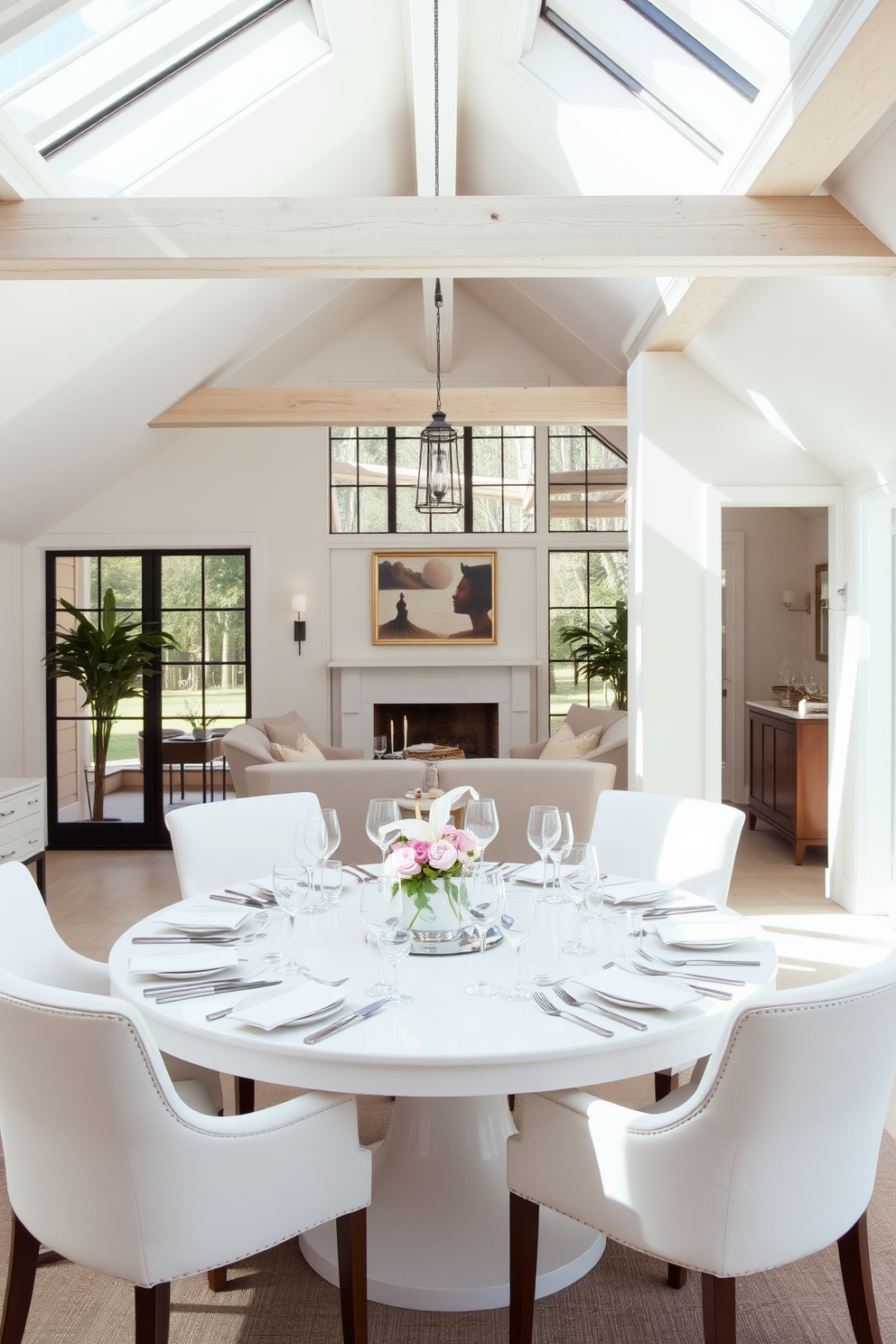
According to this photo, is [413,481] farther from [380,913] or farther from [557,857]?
[380,913]

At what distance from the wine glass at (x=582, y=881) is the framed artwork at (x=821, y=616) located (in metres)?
5.50

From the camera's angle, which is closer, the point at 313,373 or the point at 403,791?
the point at 403,791

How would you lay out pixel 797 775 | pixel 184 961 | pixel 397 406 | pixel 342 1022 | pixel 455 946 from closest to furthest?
pixel 342 1022
pixel 184 961
pixel 455 946
pixel 797 775
pixel 397 406

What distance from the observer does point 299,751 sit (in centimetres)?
607

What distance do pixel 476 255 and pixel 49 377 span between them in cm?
250


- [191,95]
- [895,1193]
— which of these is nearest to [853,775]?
[895,1193]

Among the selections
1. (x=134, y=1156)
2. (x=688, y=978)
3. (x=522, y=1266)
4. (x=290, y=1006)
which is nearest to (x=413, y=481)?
(x=688, y=978)

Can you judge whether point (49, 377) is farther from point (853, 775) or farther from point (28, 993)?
point (853, 775)

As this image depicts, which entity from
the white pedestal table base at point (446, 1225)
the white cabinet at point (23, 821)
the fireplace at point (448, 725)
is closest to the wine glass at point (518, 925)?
the white pedestal table base at point (446, 1225)

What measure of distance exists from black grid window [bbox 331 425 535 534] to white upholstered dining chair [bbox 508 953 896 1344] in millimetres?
6596

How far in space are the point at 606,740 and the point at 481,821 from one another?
3.85 m

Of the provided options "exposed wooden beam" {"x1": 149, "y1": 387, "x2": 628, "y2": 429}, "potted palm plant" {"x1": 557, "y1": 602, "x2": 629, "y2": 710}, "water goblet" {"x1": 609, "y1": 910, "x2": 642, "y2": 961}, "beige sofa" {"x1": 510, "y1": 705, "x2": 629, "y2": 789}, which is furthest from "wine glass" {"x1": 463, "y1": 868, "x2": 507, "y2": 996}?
"potted palm plant" {"x1": 557, "y1": 602, "x2": 629, "y2": 710}

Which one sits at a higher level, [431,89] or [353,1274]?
[431,89]

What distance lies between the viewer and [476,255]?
3.15 m
